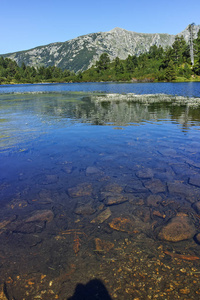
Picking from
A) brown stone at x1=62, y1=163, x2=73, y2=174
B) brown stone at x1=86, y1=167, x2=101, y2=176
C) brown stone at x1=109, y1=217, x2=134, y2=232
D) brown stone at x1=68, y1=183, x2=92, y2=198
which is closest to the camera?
brown stone at x1=109, y1=217, x2=134, y2=232

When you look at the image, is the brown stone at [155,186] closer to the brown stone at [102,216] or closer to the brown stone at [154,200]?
the brown stone at [154,200]

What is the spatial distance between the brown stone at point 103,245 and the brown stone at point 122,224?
0.72 m

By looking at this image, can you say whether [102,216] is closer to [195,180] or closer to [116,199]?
[116,199]

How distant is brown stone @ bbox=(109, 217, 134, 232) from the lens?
250 inches

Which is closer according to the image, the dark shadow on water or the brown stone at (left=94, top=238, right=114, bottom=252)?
the dark shadow on water

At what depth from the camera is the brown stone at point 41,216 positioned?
22.5 feet

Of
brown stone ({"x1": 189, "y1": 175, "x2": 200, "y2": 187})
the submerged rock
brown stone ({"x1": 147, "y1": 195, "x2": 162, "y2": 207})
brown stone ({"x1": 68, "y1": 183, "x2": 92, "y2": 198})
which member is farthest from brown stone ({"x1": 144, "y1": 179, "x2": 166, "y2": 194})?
brown stone ({"x1": 68, "y1": 183, "x2": 92, "y2": 198})

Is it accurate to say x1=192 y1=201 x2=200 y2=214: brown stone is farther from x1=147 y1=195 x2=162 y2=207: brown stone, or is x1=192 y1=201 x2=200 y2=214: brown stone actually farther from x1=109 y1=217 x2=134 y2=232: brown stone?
x1=109 y1=217 x2=134 y2=232: brown stone

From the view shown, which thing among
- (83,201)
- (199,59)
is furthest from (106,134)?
(199,59)

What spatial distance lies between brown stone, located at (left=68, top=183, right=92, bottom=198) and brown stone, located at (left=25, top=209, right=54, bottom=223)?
141 centimetres

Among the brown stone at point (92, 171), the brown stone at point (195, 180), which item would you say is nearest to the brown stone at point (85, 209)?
the brown stone at point (92, 171)

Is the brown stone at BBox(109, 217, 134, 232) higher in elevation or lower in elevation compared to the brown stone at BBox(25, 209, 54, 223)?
lower

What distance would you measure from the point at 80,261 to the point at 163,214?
355 centimetres

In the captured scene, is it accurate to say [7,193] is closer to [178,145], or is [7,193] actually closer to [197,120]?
[178,145]
